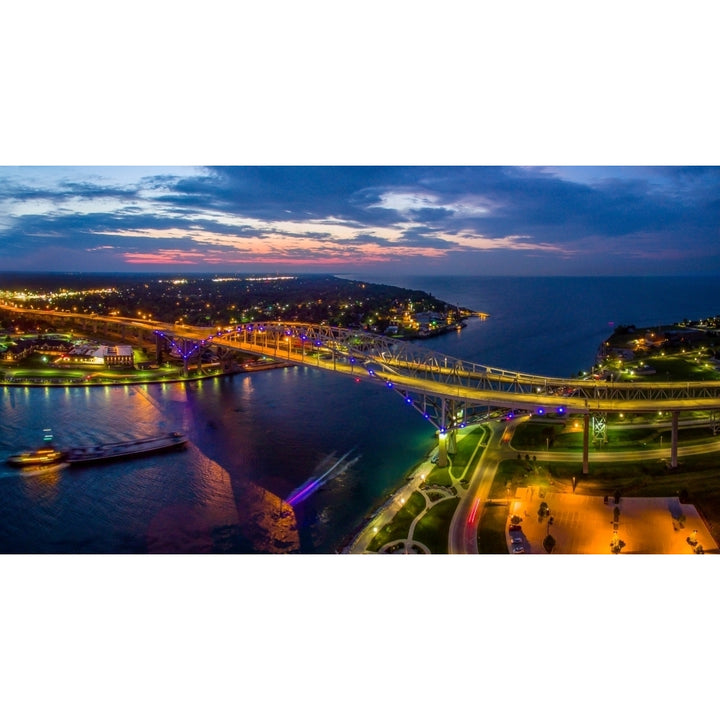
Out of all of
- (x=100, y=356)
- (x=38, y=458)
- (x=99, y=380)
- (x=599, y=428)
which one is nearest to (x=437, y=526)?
(x=599, y=428)

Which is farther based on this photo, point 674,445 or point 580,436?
point 580,436

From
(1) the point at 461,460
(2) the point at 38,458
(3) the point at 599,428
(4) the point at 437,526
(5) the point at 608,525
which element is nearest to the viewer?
(5) the point at 608,525

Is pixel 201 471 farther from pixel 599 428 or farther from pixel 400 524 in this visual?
pixel 599 428

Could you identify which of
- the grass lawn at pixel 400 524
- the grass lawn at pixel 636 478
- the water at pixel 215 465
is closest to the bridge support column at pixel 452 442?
the water at pixel 215 465

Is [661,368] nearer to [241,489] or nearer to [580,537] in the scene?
[580,537]

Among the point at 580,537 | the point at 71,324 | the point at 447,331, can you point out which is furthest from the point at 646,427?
the point at 71,324

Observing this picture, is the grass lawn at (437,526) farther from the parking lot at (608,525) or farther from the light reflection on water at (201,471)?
the light reflection on water at (201,471)

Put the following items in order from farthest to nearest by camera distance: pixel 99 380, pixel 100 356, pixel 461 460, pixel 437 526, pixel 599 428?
pixel 100 356 < pixel 99 380 < pixel 599 428 < pixel 461 460 < pixel 437 526

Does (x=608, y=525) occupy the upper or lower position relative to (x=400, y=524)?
upper
